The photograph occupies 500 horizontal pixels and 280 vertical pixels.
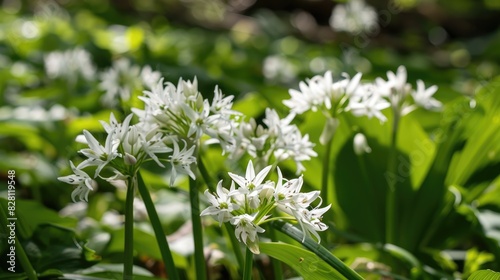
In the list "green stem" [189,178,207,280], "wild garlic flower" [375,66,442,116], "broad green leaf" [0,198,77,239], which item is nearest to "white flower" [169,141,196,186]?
"green stem" [189,178,207,280]

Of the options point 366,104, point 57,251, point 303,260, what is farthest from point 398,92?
point 57,251

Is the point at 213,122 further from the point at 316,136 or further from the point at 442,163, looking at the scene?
the point at 442,163

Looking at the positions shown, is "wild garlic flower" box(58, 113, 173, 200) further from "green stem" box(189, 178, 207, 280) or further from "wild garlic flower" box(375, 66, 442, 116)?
"wild garlic flower" box(375, 66, 442, 116)

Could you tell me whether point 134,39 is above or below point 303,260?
below

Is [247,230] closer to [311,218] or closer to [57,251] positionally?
[311,218]

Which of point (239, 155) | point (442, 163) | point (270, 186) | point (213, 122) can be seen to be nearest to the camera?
point (270, 186)

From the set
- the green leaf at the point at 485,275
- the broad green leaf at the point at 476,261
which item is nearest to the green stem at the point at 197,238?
the green leaf at the point at 485,275

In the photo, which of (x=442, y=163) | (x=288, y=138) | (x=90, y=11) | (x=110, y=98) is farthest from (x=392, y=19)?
(x=288, y=138)

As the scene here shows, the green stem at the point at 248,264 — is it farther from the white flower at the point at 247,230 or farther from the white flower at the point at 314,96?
the white flower at the point at 314,96
